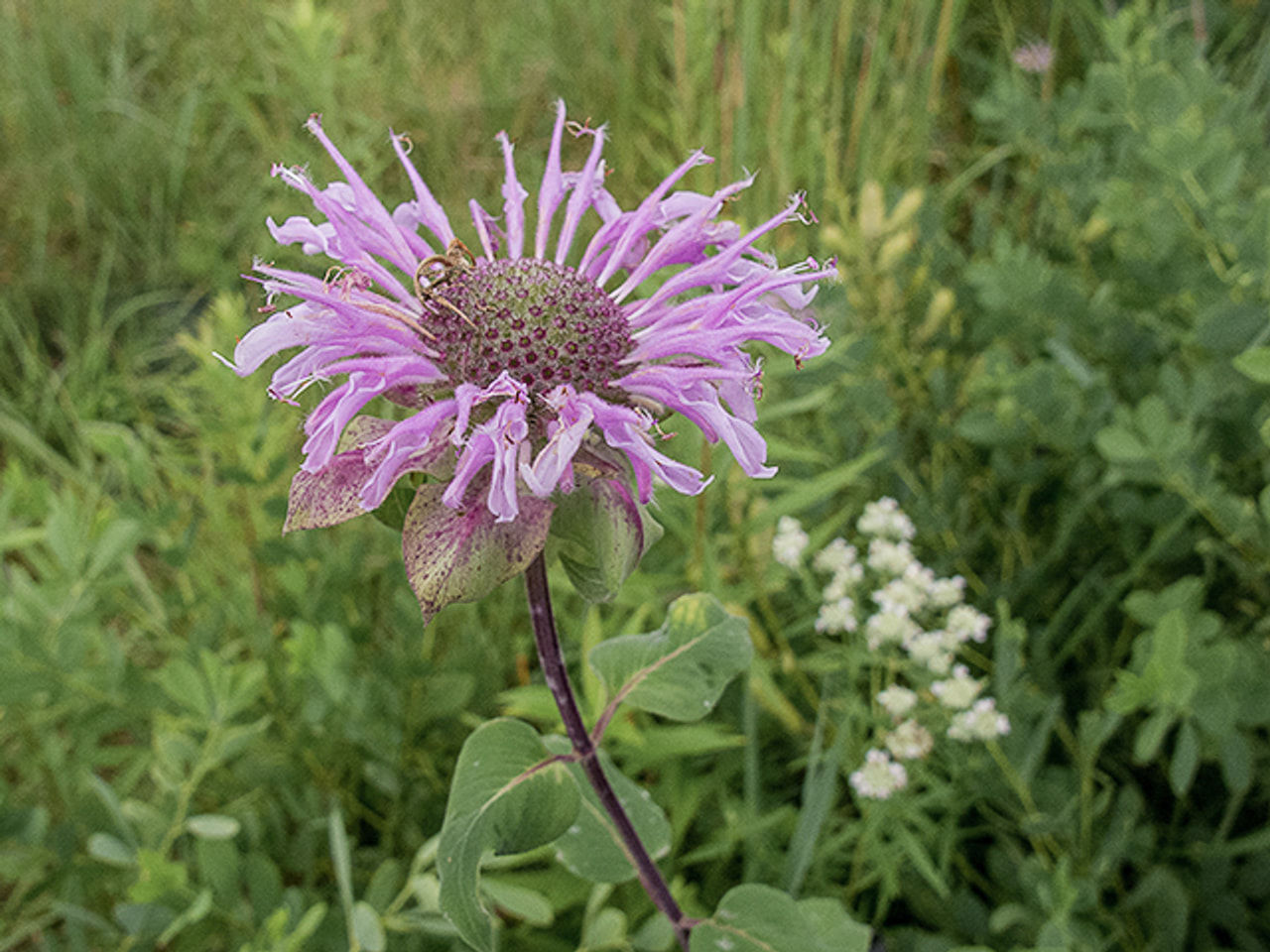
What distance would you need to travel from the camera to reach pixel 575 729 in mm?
831

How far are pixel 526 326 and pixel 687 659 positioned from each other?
1.04 ft

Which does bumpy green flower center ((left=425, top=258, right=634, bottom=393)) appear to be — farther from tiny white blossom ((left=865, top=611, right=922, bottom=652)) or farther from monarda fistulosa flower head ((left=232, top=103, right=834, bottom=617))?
tiny white blossom ((left=865, top=611, right=922, bottom=652))

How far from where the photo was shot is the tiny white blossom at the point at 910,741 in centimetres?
121

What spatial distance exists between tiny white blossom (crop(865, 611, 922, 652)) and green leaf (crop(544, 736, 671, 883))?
395mm

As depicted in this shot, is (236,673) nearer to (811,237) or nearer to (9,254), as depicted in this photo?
(811,237)

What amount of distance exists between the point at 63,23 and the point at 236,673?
2910 millimetres

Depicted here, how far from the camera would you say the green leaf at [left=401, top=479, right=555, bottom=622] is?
70 cm

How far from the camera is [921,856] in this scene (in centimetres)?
118

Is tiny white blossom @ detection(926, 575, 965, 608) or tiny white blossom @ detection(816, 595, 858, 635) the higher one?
tiny white blossom @ detection(926, 575, 965, 608)

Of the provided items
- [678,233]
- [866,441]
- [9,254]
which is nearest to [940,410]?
[866,441]

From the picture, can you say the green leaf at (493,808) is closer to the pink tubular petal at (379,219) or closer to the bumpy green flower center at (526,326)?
the bumpy green flower center at (526,326)

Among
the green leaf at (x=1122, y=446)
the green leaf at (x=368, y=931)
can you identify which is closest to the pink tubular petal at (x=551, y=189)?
the green leaf at (x=368, y=931)

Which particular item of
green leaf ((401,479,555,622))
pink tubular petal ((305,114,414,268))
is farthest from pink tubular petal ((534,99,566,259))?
green leaf ((401,479,555,622))

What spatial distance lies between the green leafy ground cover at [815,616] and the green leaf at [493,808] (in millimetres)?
218
